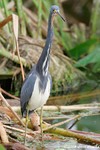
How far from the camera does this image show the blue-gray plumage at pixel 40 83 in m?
4.39

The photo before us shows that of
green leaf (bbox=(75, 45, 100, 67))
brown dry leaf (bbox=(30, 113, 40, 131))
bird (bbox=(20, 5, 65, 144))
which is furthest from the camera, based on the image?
green leaf (bbox=(75, 45, 100, 67))

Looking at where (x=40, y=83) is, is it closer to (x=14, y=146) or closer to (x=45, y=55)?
(x=45, y=55)

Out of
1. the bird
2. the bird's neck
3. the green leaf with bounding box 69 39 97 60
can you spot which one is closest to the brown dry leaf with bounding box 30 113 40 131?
the bird

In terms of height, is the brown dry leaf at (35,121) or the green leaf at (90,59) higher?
the brown dry leaf at (35,121)

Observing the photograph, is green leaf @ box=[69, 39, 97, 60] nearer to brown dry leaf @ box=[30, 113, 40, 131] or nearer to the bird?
brown dry leaf @ box=[30, 113, 40, 131]

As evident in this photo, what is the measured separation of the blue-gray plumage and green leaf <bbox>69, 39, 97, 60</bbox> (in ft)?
11.3

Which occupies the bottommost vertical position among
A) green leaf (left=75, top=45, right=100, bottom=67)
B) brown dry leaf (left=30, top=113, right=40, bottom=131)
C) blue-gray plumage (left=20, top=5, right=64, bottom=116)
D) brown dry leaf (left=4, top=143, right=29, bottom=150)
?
green leaf (left=75, top=45, right=100, bottom=67)

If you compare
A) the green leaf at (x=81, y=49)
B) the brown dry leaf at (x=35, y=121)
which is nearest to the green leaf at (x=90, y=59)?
the green leaf at (x=81, y=49)

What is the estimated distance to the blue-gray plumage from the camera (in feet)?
14.4

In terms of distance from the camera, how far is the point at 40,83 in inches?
173

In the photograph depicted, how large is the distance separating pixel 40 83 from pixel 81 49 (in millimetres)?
3641

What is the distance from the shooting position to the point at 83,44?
7.88 meters

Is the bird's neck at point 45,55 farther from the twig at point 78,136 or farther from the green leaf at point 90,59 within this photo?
the green leaf at point 90,59

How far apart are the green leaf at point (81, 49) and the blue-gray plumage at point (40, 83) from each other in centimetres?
345
